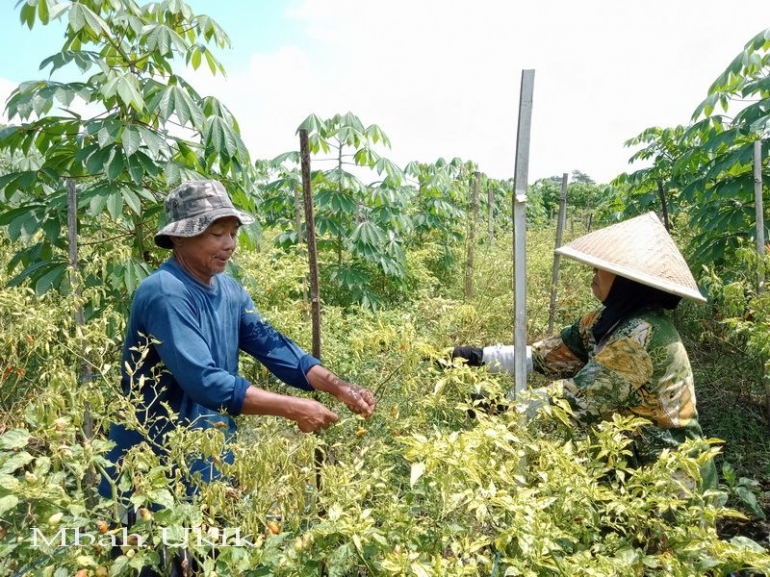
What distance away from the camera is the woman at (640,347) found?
1.71 m

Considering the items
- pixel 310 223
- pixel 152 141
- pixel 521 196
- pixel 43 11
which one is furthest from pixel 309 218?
pixel 43 11

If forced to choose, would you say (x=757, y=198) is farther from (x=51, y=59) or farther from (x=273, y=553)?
(x=51, y=59)

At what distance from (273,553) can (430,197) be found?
604 cm

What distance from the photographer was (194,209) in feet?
5.36

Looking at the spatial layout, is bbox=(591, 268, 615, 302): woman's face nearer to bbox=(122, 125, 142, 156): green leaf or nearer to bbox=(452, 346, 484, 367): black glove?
bbox=(452, 346, 484, 367): black glove

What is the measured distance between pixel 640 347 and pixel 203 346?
1316 mm

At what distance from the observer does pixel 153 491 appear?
3.53 ft

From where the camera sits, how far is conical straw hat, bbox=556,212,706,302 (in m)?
1.72

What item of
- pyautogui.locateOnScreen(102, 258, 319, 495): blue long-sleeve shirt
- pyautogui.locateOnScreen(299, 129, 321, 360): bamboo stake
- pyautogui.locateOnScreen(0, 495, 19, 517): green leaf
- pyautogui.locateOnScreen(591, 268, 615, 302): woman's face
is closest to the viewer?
pyautogui.locateOnScreen(0, 495, 19, 517): green leaf

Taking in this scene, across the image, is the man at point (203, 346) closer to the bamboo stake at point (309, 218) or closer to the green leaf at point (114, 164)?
the bamboo stake at point (309, 218)

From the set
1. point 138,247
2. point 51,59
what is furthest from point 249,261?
point 51,59

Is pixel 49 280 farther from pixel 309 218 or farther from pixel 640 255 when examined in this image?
pixel 640 255

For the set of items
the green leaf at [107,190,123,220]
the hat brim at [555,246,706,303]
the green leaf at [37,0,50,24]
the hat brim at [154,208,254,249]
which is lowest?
the hat brim at [555,246,706,303]

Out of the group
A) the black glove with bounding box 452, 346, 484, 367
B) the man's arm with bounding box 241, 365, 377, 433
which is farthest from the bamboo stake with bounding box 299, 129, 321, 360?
the black glove with bounding box 452, 346, 484, 367
